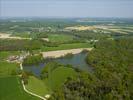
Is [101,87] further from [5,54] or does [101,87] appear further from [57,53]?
[5,54]

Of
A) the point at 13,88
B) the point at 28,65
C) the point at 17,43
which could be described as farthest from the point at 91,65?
the point at 17,43

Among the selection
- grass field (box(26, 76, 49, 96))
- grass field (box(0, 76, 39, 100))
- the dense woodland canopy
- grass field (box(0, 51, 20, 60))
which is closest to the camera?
the dense woodland canopy

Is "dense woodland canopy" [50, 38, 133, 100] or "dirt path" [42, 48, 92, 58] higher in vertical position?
"dense woodland canopy" [50, 38, 133, 100]

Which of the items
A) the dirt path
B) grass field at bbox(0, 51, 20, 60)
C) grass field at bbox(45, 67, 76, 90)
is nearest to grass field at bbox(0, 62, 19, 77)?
grass field at bbox(0, 51, 20, 60)

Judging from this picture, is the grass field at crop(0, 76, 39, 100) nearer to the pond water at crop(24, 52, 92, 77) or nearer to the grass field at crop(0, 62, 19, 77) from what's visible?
the grass field at crop(0, 62, 19, 77)

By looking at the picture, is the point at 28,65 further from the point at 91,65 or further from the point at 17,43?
the point at 17,43

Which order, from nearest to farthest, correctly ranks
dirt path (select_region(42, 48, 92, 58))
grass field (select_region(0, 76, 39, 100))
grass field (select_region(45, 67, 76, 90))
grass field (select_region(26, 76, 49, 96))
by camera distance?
1. grass field (select_region(0, 76, 39, 100))
2. grass field (select_region(26, 76, 49, 96))
3. grass field (select_region(45, 67, 76, 90))
4. dirt path (select_region(42, 48, 92, 58))
